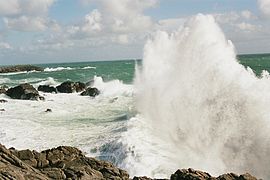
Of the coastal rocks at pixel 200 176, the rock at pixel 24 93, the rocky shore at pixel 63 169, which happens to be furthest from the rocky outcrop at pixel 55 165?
the rock at pixel 24 93

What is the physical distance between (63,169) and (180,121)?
939 centimetres

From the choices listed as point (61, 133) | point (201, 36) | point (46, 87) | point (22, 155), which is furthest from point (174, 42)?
point (46, 87)

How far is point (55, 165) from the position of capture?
1311 centimetres

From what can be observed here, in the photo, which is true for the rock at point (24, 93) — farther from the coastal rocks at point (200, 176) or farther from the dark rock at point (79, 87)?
the coastal rocks at point (200, 176)

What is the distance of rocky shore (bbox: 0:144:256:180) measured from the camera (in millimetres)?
10484

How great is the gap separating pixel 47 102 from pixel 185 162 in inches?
871

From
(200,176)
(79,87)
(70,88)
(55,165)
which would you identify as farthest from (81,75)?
(200,176)

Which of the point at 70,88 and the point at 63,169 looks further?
the point at 70,88

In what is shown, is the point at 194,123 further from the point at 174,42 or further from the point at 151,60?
the point at 151,60

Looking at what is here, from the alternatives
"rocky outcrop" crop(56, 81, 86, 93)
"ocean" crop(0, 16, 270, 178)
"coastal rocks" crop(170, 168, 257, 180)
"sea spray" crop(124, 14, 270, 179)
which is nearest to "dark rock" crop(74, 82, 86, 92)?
"rocky outcrop" crop(56, 81, 86, 93)

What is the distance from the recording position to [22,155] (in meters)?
13.2

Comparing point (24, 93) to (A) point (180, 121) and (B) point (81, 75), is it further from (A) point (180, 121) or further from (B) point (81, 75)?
(B) point (81, 75)

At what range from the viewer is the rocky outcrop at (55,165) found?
34.3ft

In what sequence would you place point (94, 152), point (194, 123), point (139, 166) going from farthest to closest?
point (194, 123)
point (94, 152)
point (139, 166)
